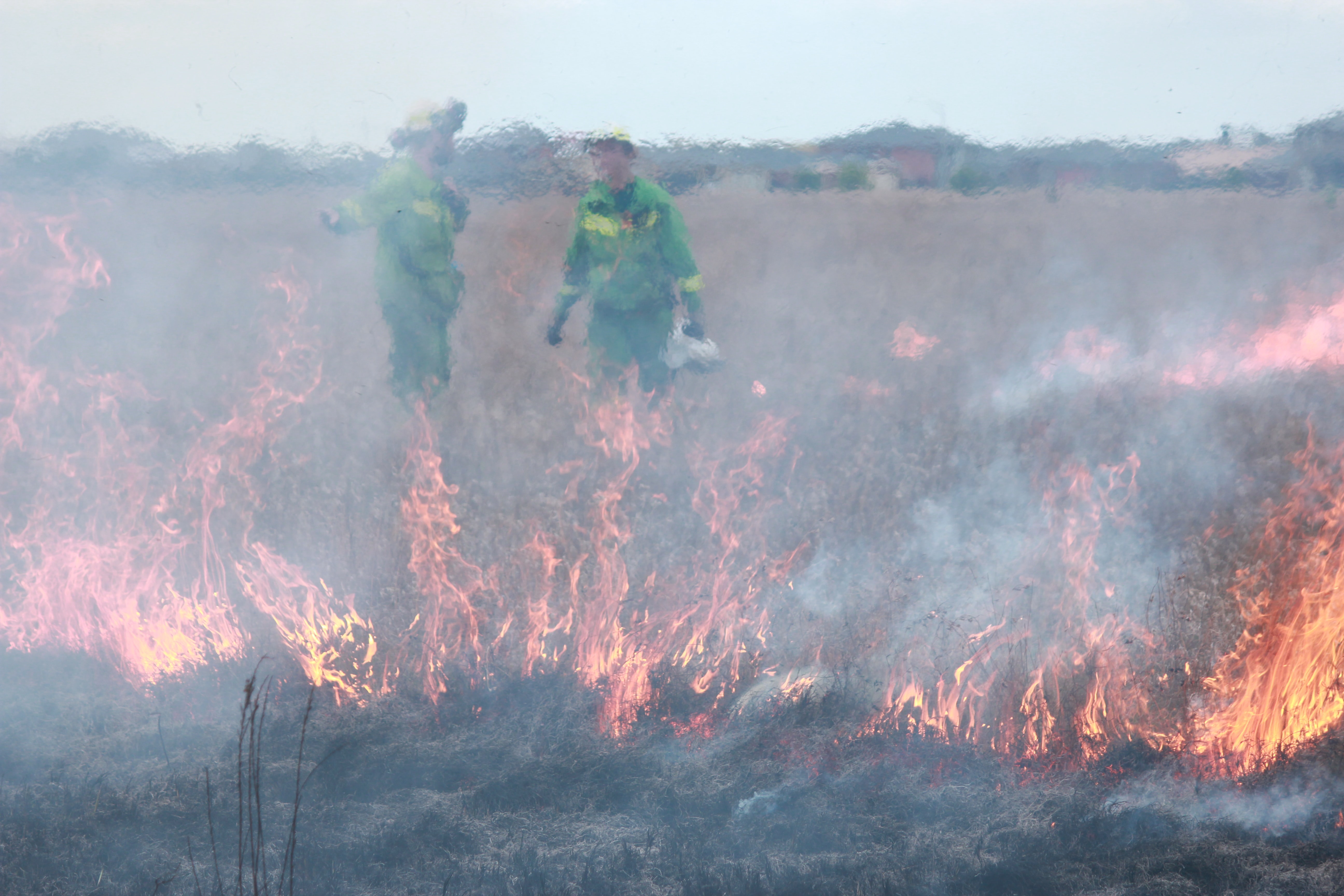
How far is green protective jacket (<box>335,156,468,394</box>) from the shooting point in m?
6.45

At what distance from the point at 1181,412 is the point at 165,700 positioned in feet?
31.9

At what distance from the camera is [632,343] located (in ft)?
22.1

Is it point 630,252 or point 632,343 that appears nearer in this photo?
point 630,252

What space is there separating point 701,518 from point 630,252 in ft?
8.46

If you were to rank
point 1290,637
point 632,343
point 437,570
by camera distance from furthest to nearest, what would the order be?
point 437,570 → point 632,343 → point 1290,637

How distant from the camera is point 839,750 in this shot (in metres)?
6.13

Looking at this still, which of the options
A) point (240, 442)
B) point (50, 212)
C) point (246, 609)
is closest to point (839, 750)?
point (246, 609)

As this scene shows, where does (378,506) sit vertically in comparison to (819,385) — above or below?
below

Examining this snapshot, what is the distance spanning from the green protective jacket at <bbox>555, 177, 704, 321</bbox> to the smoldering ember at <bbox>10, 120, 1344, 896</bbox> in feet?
0.64

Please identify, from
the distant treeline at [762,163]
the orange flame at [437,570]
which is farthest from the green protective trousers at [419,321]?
the distant treeline at [762,163]

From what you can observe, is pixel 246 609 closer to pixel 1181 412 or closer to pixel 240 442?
pixel 240 442

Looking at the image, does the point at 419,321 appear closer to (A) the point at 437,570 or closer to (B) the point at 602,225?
(B) the point at 602,225

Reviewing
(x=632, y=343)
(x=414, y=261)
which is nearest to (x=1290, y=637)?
(x=632, y=343)

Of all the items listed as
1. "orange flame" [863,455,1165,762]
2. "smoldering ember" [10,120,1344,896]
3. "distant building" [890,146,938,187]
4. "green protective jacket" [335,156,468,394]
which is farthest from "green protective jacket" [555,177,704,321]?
"orange flame" [863,455,1165,762]
